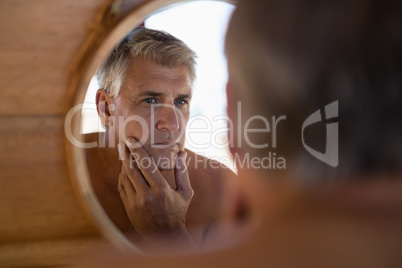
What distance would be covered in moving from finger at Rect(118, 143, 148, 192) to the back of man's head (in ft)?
0.53

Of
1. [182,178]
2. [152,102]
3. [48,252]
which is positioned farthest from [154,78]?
[48,252]

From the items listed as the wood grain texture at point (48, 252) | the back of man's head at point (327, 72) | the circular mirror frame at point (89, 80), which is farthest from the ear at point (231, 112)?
the wood grain texture at point (48, 252)

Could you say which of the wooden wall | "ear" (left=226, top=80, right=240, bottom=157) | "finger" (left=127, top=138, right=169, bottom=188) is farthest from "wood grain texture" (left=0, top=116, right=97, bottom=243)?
"ear" (left=226, top=80, right=240, bottom=157)

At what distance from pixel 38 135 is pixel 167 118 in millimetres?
183

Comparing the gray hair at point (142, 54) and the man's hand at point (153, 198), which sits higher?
the gray hair at point (142, 54)

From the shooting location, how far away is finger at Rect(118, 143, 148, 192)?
568 mm

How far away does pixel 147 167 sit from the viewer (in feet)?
1.88

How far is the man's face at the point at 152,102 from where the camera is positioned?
558 mm

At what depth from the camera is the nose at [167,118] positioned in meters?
0.56

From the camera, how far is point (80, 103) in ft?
1.83

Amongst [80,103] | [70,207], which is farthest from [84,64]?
[70,207]

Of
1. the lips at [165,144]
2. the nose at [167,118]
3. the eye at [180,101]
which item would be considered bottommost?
the lips at [165,144]

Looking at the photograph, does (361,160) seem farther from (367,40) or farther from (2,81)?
(2,81)

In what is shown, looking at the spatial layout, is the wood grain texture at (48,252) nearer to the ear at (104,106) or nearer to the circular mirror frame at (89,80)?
the circular mirror frame at (89,80)
